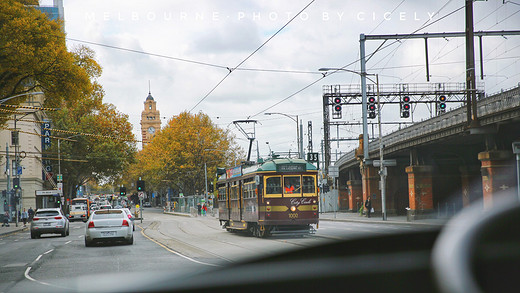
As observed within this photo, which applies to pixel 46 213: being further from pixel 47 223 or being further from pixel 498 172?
pixel 498 172

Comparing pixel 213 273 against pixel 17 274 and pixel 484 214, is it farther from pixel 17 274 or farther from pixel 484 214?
pixel 17 274

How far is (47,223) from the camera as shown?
29984 mm

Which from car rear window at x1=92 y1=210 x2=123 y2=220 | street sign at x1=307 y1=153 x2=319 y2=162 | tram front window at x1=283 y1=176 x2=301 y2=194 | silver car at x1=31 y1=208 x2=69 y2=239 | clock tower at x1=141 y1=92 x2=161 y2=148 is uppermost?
clock tower at x1=141 y1=92 x2=161 y2=148

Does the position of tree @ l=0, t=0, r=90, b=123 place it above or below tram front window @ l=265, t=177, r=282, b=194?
above

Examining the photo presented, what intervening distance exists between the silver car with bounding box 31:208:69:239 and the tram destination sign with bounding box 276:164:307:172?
43.2 feet

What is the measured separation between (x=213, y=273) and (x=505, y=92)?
2879cm

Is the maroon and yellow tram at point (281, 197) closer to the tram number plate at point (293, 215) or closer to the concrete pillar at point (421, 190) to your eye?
the tram number plate at point (293, 215)

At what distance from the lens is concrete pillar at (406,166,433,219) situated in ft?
125

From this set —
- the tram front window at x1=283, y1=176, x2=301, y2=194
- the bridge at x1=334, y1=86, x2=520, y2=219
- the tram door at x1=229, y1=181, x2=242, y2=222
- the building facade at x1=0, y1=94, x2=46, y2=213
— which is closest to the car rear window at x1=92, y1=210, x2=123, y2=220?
the tram door at x1=229, y1=181, x2=242, y2=222

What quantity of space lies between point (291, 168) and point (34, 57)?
10.9 m

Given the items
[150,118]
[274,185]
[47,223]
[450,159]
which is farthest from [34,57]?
[150,118]

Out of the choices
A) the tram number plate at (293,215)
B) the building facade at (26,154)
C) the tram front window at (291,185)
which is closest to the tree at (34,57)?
the tram front window at (291,185)

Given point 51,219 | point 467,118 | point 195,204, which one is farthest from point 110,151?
point 467,118

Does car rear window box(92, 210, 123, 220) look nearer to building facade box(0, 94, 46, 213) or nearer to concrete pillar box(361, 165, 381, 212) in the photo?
concrete pillar box(361, 165, 381, 212)
